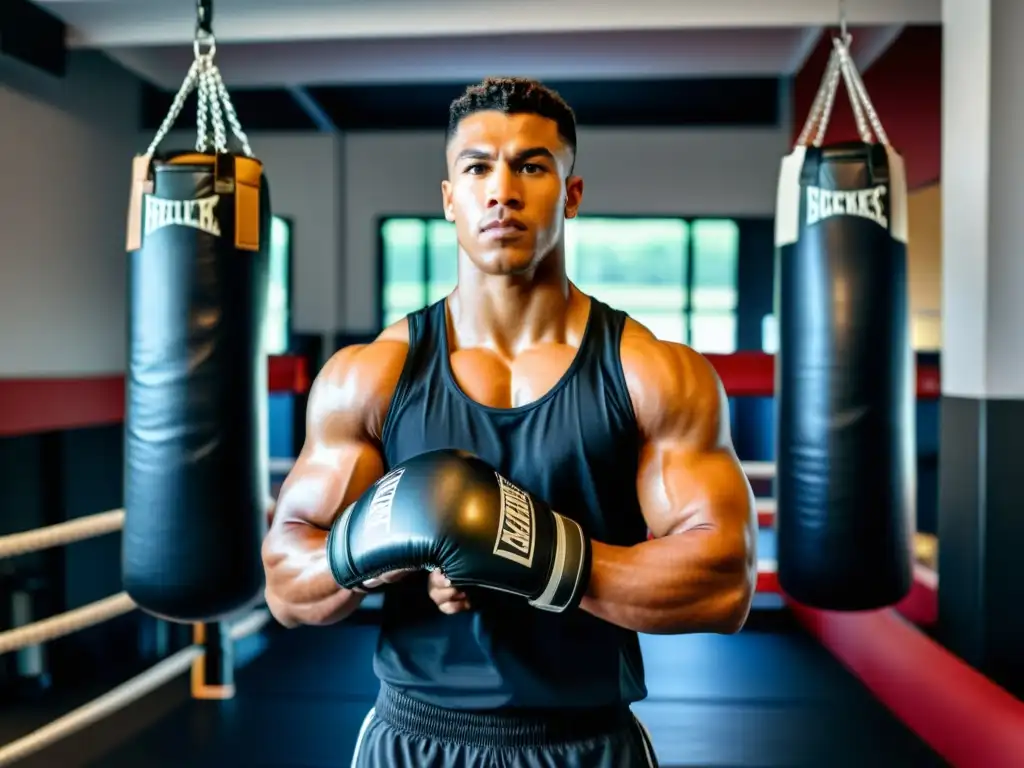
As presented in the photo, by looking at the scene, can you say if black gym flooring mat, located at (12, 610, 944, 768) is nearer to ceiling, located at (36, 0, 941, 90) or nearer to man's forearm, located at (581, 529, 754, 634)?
man's forearm, located at (581, 529, 754, 634)

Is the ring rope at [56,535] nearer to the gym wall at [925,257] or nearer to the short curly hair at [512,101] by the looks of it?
the short curly hair at [512,101]

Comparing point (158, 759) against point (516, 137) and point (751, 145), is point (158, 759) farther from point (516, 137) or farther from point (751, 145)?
point (751, 145)

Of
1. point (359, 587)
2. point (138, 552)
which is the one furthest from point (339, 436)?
point (138, 552)

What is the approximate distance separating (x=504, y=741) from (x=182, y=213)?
51.4 inches

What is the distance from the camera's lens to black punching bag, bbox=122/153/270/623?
1653mm

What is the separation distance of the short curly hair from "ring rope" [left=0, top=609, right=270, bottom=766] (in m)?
2.01

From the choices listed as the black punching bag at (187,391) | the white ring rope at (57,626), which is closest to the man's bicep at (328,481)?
the black punching bag at (187,391)

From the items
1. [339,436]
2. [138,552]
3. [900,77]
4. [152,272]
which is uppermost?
[900,77]

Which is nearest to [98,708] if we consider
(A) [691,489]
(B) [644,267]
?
(A) [691,489]

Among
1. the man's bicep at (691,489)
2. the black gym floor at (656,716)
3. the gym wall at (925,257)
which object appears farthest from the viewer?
the gym wall at (925,257)

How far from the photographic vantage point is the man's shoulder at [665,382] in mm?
948

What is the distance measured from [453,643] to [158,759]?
75.9 inches

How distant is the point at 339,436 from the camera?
39.2 inches

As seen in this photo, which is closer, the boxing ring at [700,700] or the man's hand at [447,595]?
the man's hand at [447,595]
